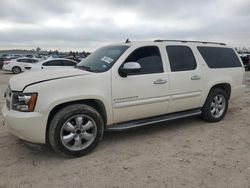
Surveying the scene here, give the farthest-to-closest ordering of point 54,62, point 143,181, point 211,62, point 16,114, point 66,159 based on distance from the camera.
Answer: point 54,62, point 211,62, point 66,159, point 16,114, point 143,181

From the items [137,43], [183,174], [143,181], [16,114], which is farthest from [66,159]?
[137,43]

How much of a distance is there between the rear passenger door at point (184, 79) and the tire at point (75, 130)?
5.42 ft

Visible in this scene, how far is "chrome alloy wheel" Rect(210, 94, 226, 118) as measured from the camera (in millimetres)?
5629

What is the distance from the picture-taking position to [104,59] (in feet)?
14.7

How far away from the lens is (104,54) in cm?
472

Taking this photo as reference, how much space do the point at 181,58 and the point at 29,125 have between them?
10.3ft

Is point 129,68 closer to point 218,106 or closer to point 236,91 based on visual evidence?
point 218,106

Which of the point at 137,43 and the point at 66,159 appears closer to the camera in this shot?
the point at 66,159

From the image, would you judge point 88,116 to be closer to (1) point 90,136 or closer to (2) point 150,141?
(1) point 90,136

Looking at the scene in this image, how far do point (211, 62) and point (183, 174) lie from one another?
2996 mm

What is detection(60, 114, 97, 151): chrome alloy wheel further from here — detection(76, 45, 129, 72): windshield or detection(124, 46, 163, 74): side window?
detection(124, 46, 163, 74): side window

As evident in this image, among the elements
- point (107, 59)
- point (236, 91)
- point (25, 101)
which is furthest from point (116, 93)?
point (236, 91)

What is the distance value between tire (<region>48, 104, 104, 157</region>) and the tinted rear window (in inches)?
114

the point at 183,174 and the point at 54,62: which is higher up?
the point at 54,62
